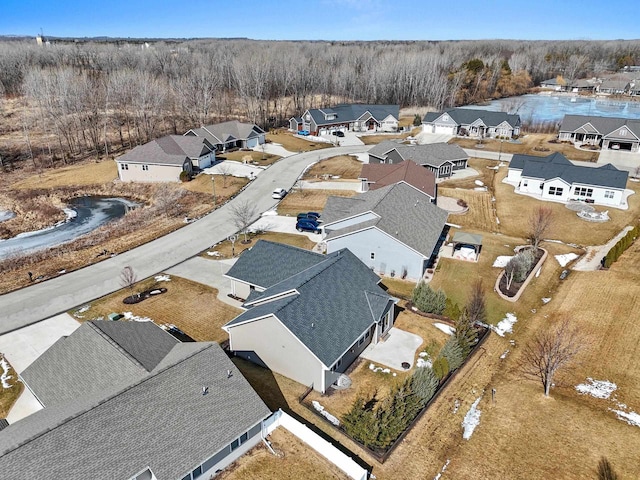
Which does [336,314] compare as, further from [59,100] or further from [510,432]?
[59,100]

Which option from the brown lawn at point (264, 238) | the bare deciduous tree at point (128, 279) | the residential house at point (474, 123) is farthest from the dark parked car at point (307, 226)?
the residential house at point (474, 123)

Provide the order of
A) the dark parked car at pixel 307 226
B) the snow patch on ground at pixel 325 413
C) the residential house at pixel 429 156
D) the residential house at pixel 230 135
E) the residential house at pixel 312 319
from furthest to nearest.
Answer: the residential house at pixel 230 135
the residential house at pixel 429 156
the dark parked car at pixel 307 226
the residential house at pixel 312 319
the snow patch on ground at pixel 325 413

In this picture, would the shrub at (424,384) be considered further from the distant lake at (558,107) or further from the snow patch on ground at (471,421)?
the distant lake at (558,107)

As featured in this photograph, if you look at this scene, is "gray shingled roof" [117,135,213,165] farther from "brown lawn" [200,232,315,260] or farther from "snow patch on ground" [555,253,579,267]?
"snow patch on ground" [555,253,579,267]

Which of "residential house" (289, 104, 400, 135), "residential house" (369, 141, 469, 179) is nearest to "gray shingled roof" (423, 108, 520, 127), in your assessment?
"residential house" (289, 104, 400, 135)

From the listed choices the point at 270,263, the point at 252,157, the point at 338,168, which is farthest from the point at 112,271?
the point at 252,157

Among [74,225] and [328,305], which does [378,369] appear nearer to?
[328,305]

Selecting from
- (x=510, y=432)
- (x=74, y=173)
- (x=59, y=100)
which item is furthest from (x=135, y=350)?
(x=59, y=100)

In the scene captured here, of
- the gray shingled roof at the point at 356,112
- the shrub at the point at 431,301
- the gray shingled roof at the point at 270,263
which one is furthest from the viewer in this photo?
the gray shingled roof at the point at 356,112
